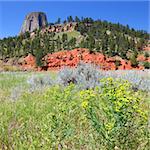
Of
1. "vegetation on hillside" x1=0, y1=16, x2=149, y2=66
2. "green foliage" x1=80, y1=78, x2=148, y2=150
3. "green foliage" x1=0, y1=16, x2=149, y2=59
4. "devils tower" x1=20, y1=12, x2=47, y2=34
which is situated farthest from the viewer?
"devils tower" x1=20, y1=12, x2=47, y2=34

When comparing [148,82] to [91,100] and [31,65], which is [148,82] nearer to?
[91,100]

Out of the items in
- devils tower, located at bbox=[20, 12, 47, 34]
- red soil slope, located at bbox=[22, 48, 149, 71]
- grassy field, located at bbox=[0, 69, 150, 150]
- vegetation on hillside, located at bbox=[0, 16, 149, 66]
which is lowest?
grassy field, located at bbox=[0, 69, 150, 150]

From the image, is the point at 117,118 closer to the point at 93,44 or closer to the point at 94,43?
the point at 93,44

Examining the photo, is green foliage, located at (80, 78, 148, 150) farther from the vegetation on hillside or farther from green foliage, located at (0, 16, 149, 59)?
green foliage, located at (0, 16, 149, 59)

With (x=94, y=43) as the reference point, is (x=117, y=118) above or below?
below

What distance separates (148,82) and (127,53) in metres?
68.7

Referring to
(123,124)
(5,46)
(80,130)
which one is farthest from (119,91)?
(5,46)

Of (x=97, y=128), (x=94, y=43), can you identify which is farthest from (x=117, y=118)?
(x=94, y=43)

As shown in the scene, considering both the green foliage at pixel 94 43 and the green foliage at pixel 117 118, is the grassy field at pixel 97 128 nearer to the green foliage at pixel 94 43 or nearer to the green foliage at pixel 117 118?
the green foliage at pixel 117 118

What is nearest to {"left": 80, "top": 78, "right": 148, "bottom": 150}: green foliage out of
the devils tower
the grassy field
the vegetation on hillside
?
the grassy field

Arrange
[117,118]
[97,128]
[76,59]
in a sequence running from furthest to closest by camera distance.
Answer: [76,59] → [97,128] → [117,118]

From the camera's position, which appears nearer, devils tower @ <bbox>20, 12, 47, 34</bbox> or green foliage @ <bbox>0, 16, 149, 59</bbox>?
green foliage @ <bbox>0, 16, 149, 59</bbox>

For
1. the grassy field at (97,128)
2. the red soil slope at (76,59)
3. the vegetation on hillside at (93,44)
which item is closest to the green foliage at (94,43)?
the vegetation on hillside at (93,44)

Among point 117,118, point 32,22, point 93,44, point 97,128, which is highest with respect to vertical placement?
point 32,22
